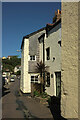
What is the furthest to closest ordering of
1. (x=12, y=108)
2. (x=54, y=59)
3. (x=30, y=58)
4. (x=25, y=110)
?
(x=30, y=58)
(x=54, y=59)
(x=12, y=108)
(x=25, y=110)

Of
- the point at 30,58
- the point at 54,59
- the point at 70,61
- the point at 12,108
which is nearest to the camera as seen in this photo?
the point at 70,61

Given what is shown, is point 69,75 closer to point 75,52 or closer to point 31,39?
point 75,52

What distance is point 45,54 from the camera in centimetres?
1199

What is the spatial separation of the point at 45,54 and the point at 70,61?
9361 mm

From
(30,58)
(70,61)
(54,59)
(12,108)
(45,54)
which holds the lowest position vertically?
(12,108)

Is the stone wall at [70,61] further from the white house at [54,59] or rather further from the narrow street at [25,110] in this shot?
the white house at [54,59]

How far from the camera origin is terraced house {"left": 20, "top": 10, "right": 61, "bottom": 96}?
980 cm

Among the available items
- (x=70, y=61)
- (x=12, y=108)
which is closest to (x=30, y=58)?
(x=12, y=108)

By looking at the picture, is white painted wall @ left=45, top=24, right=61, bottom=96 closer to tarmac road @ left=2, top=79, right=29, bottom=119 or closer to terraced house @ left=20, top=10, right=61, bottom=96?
terraced house @ left=20, top=10, right=61, bottom=96

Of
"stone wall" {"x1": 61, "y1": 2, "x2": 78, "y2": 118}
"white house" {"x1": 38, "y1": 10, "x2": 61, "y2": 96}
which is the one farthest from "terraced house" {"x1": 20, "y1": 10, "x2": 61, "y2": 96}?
"stone wall" {"x1": 61, "y1": 2, "x2": 78, "y2": 118}

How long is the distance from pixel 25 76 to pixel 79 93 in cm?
1072

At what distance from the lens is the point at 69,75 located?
2.62m

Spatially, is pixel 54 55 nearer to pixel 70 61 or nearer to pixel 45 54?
pixel 45 54

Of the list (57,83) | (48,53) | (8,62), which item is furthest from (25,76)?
(8,62)
